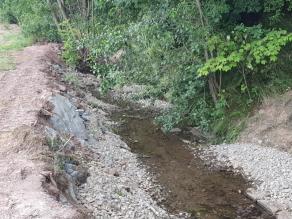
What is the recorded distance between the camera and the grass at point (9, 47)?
21812 millimetres

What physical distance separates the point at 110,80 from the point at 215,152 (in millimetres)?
4394

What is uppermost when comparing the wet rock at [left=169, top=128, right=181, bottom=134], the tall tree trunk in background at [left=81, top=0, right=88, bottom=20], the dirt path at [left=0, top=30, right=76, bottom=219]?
the tall tree trunk in background at [left=81, top=0, right=88, bottom=20]

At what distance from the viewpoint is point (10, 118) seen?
12.6m

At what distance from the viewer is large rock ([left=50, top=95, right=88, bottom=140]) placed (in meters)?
13.4

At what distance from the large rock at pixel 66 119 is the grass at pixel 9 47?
22.3ft

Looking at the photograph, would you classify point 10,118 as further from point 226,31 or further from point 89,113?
point 226,31

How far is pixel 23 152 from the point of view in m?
10.3

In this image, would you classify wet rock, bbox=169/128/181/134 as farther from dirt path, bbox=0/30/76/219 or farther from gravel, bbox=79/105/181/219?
dirt path, bbox=0/30/76/219

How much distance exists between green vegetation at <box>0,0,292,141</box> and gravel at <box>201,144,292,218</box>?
113 centimetres

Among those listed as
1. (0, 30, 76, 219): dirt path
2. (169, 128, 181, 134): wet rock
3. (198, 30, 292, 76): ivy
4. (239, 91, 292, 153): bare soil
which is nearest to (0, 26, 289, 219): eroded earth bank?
(0, 30, 76, 219): dirt path

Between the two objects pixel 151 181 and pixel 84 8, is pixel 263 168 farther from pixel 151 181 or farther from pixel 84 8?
pixel 84 8

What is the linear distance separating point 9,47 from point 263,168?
2186 cm

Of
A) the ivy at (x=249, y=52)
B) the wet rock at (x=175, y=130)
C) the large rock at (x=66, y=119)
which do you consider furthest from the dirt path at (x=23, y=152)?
the ivy at (x=249, y=52)

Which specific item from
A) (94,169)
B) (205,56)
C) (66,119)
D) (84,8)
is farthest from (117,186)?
(84,8)
